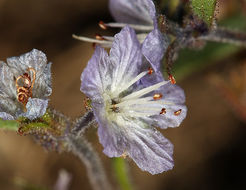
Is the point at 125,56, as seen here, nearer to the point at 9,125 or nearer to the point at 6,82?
the point at 6,82

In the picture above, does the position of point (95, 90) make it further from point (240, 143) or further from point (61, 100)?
point (240, 143)

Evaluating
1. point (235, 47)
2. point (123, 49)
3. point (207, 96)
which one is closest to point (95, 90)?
point (123, 49)

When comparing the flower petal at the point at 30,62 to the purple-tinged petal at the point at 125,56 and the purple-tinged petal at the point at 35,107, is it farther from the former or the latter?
the purple-tinged petal at the point at 125,56

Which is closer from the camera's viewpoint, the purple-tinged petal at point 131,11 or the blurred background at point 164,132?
the purple-tinged petal at point 131,11

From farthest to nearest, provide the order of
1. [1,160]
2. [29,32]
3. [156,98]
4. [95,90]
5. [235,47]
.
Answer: [29,32], [1,160], [235,47], [156,98], [95,90]

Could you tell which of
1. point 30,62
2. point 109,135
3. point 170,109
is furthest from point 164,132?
point 30,62

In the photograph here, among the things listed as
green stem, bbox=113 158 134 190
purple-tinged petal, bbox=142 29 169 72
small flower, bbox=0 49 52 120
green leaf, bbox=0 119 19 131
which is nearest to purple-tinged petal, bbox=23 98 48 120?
small flower, bbox=0 49 52 120

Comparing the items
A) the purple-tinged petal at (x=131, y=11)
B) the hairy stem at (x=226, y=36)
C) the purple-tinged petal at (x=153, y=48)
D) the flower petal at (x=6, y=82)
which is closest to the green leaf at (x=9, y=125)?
the flower petal at (x=6, y=82)
